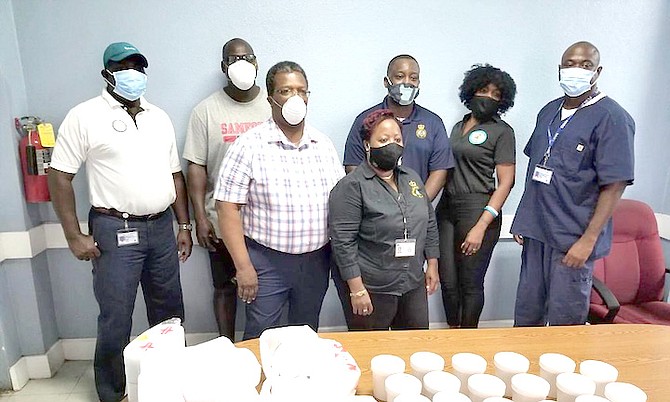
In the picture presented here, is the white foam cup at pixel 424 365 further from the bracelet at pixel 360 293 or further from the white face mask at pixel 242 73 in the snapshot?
the white face mask at pixel 242 73

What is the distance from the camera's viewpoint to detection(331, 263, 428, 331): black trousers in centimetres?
185

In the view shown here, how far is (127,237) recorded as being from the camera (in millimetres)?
2037

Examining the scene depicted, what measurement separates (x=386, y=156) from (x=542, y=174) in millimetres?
811

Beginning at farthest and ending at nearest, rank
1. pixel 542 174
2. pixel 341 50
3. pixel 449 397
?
1. pixel 341 50
2. pixel 542 174
3. pixel 449 397

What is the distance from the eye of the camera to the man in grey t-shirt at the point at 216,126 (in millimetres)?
2209

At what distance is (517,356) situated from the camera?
1.11 m

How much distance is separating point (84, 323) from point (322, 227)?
1.76 metres

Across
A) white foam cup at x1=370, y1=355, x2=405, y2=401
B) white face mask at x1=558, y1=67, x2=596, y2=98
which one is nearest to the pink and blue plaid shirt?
white foam cup at x1=370, y1=355, x2=405, y2=401

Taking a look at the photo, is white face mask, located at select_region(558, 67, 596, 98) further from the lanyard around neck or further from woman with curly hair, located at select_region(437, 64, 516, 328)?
woman with curly hair, located at select_region(437, 64, 516, 328)

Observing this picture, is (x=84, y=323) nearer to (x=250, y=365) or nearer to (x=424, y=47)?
(x=250, y=365)

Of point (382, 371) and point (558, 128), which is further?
point (558, 128)

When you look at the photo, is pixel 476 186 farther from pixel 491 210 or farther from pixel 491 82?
pixel 491 82

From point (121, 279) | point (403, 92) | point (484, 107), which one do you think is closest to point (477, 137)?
point (484, 107)

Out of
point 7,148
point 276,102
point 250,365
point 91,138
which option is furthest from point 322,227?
point 7,148
